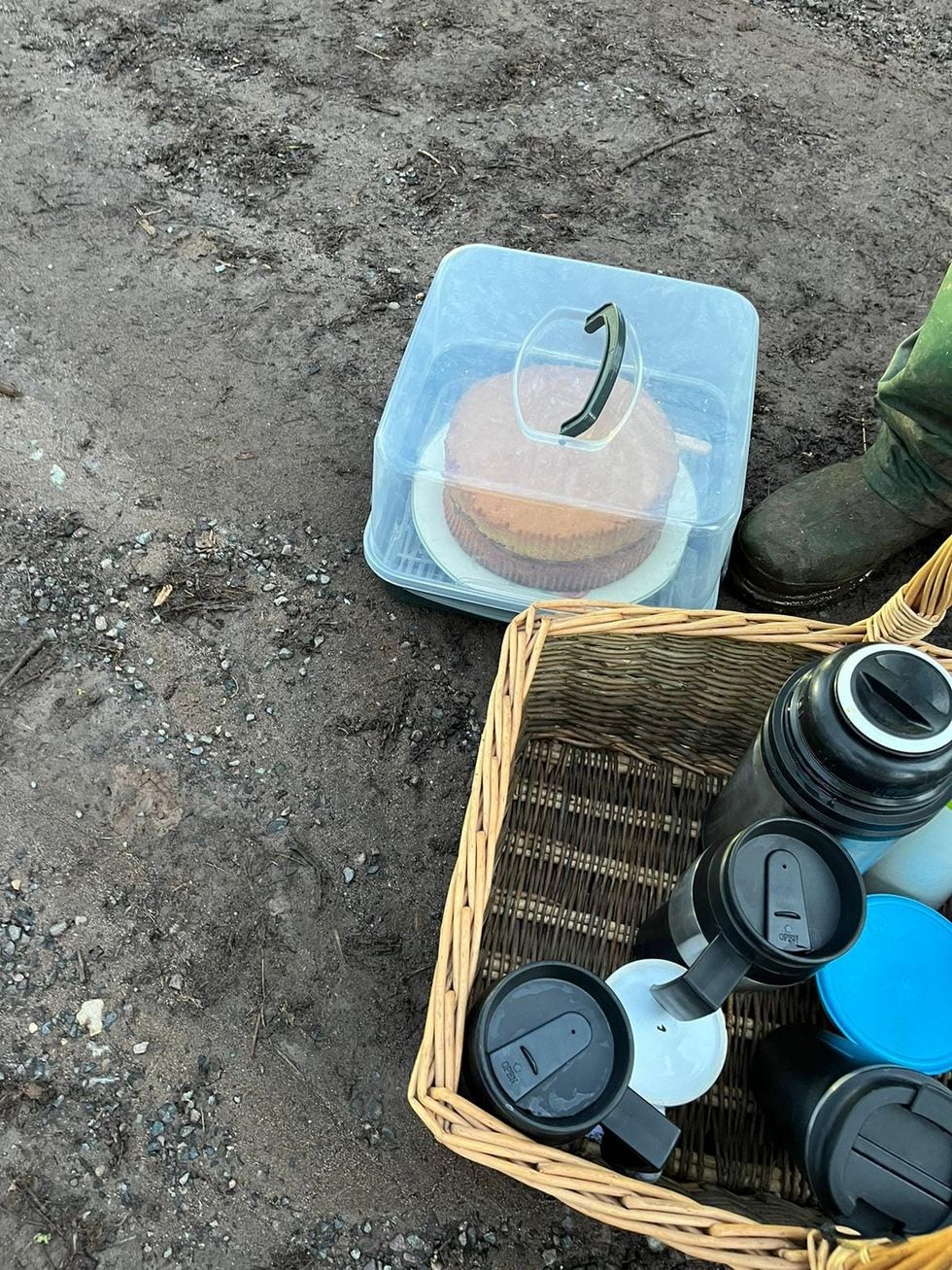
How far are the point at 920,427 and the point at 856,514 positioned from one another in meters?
0.15

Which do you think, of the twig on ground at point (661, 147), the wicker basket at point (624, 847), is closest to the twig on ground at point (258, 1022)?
the wicker basket at point (624, 847)

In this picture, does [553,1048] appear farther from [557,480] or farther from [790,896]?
[557,480]

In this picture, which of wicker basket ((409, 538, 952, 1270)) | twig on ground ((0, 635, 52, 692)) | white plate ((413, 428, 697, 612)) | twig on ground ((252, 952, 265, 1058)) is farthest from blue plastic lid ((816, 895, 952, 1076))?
twig on ground ((0, 635, 52, 692))

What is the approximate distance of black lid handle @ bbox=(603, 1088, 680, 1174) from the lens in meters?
0.69

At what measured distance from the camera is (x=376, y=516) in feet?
4.40

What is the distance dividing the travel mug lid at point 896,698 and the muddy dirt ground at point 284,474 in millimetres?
626

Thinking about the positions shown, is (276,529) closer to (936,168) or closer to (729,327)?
(729,327)

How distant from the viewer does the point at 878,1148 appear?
67cm

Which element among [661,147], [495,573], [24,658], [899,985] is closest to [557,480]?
[495,573]

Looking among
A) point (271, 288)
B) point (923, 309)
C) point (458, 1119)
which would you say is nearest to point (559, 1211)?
point (458, 1119)

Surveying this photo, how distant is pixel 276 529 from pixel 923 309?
126 centimetres

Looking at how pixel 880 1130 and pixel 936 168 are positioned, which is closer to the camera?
pixel 880 1130

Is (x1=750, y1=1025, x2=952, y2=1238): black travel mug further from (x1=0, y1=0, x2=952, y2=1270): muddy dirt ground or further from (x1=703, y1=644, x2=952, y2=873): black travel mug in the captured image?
(x1=0, y1=0, x2=952, y2=1270): muddy dirt ground

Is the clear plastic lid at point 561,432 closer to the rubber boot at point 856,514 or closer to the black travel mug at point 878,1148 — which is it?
the rubber boot at point 856,514
